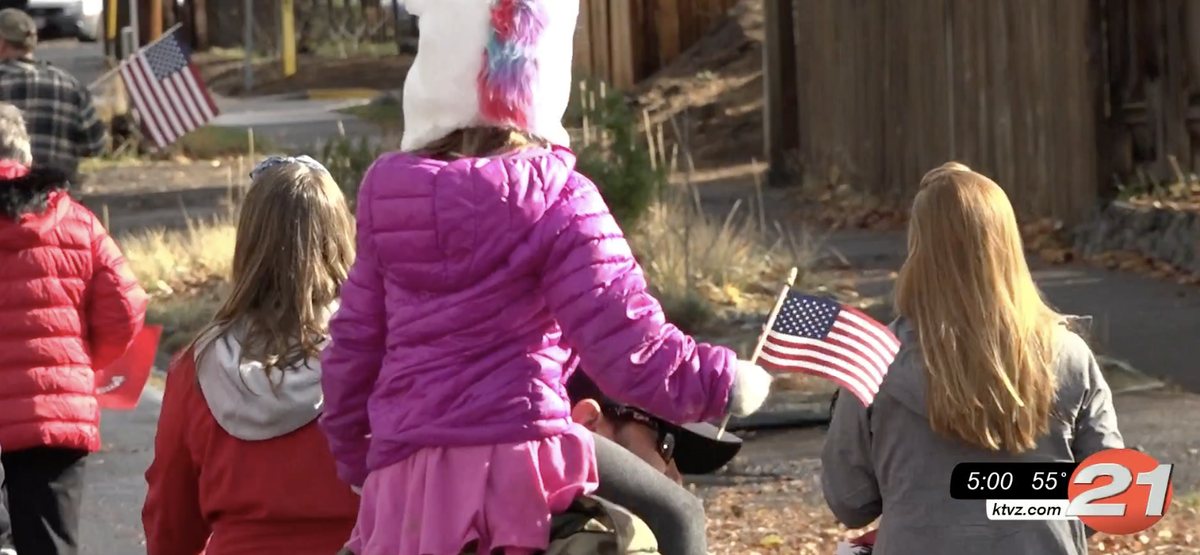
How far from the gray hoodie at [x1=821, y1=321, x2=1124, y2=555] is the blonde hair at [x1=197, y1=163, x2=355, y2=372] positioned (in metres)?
1.08

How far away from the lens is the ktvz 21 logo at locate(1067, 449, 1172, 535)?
4.00 meters

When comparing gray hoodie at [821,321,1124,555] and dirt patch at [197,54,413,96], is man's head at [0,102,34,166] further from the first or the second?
dirt patch at [197,54,413,96]

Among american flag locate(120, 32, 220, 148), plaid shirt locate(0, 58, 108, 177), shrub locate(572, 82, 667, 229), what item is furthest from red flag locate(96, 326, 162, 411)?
american flag locate(120, 32, 220, 148)

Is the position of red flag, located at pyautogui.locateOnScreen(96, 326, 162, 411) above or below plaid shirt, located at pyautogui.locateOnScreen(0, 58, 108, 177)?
below

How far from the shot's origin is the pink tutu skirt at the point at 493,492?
10.6 feet

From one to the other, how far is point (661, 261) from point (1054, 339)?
7657 millimetres

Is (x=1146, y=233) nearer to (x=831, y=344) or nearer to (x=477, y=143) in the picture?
(x=831, y=344)

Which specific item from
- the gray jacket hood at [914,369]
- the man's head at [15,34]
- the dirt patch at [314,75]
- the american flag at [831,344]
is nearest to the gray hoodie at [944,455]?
the gray jacket hood at [914,369]

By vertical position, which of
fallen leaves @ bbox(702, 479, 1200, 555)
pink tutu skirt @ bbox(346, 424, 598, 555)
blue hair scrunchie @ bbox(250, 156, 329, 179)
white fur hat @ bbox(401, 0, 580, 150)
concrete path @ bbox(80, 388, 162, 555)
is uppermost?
white fur hat @ bbox(401, 0, 580, 150)

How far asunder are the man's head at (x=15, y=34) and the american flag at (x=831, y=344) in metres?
6.32

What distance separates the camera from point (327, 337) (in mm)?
3977

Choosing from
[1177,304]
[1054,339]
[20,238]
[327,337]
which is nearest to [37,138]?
[20,238]

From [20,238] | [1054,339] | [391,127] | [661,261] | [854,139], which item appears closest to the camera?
[1054,339]

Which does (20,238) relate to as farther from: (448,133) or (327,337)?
(448,133)
